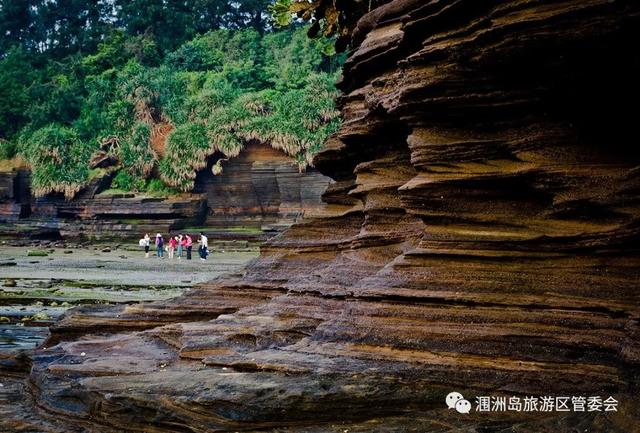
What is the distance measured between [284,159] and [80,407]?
45901 mm

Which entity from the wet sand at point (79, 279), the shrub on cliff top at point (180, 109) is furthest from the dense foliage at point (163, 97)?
the wet sand at point (79, 279)

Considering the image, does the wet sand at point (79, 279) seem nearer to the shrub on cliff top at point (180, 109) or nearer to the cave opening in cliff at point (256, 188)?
the cave opening in cliff at point (256, 188)

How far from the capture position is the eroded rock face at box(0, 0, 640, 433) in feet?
26.6

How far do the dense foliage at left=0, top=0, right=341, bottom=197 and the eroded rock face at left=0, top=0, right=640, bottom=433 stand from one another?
43032mm

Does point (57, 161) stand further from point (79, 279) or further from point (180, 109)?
point (79, 279)

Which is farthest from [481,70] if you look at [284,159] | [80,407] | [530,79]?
[284,159]

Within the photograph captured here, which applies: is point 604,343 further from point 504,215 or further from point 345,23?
point 345,23

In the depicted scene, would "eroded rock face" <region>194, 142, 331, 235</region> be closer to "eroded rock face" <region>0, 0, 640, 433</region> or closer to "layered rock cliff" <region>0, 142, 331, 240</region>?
"layered rock cliff" <region>0, 142, 331, 240</region>

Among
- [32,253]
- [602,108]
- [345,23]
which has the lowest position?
[32,253]

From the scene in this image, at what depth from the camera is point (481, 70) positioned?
909 cm

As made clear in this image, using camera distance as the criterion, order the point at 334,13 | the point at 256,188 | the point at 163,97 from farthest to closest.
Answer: the point at 163,97, the point at 256,188, the point at 334,13

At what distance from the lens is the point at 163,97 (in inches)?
2469

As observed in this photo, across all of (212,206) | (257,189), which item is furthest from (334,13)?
(212,206)

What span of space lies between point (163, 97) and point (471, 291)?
5619cm
